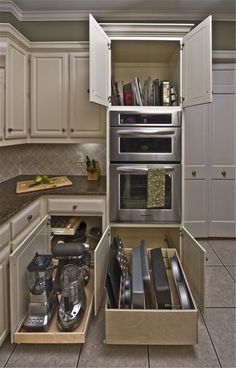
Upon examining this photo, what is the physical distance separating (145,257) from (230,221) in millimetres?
1910

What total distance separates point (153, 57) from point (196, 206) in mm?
1822

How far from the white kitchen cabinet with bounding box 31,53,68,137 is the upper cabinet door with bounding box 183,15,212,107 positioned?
46.2 inches

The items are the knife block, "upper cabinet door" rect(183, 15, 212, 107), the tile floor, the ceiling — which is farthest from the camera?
the knife block

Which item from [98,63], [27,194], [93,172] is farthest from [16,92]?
[93,172]

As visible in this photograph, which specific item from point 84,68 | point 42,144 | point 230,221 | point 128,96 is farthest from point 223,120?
point 42,144

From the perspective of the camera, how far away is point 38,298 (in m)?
2.16

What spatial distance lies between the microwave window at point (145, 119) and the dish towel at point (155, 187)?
1.40 feet

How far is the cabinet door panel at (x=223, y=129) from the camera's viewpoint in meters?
4.08

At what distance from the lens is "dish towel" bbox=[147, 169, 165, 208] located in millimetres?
3016

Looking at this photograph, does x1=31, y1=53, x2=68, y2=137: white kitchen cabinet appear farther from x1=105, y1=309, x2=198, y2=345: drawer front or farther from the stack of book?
x1=105, y1=309, x2=198, y2=345: drawer front

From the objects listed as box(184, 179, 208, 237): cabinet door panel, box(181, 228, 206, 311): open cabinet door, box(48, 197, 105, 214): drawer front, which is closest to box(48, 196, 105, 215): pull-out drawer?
box(48, 197, 105, 214): drawer front

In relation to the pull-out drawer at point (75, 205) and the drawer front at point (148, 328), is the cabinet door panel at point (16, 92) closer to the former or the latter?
the pull-out drawer at point (75, 205)

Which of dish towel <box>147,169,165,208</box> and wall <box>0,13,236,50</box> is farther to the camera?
wall <box>0,13,236,50</box>

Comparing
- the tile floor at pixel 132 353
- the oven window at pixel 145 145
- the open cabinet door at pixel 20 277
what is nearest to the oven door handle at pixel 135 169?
the oven window at pixel 145 145
